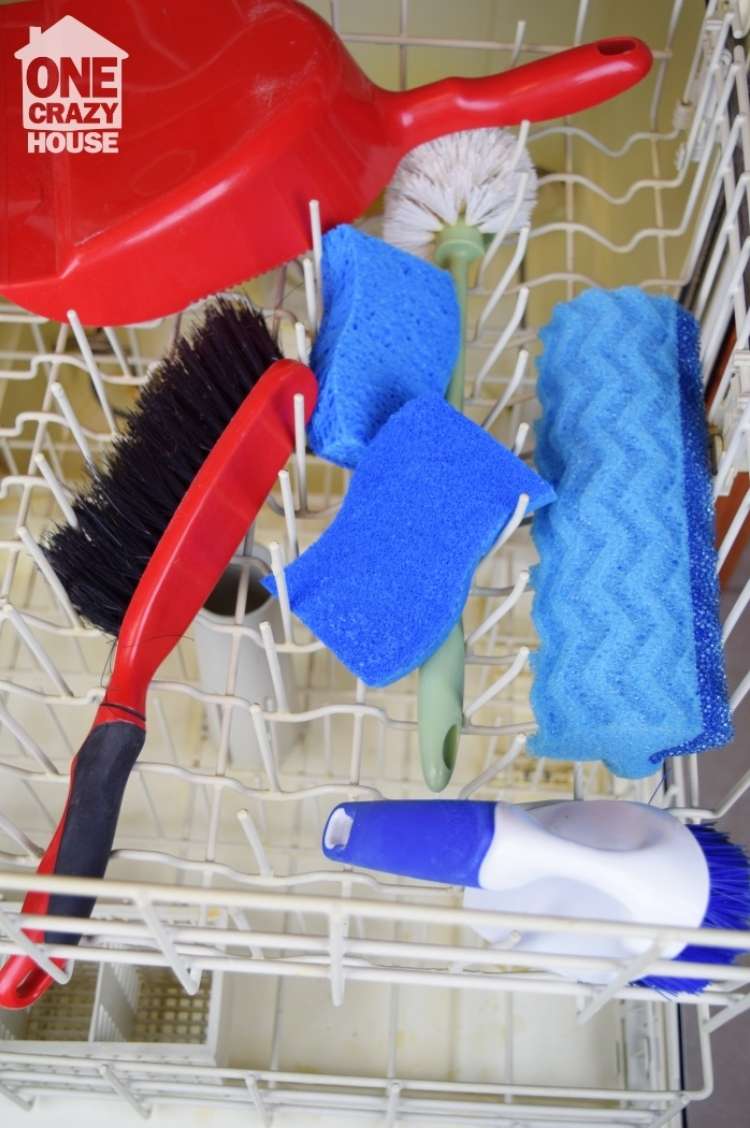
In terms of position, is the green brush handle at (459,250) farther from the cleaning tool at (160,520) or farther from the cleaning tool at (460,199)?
the cleaning tool at (160,520)

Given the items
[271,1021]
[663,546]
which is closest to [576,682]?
[663,546]

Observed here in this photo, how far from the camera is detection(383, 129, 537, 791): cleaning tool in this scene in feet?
1.95

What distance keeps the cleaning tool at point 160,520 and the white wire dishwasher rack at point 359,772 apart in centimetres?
2

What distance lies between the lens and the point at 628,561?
0.47 metres

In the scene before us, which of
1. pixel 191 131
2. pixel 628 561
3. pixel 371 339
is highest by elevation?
pixel 191 131

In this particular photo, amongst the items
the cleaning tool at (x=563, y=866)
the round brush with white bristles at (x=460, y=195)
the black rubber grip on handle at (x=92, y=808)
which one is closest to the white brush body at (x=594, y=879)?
the cleaning tool at (x=563, y=866)

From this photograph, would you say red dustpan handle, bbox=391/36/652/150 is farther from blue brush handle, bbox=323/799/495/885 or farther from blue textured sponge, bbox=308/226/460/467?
blue brush handle, bbox=323/799/495/885

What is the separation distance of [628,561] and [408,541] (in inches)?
3.8

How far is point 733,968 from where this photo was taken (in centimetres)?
35

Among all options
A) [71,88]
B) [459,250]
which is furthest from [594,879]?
[71,88]

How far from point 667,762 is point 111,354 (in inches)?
20.4

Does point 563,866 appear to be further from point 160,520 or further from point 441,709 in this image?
point 160,520

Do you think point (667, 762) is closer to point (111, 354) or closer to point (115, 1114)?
point (115, 1114)

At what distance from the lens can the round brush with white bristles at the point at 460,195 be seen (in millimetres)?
597
